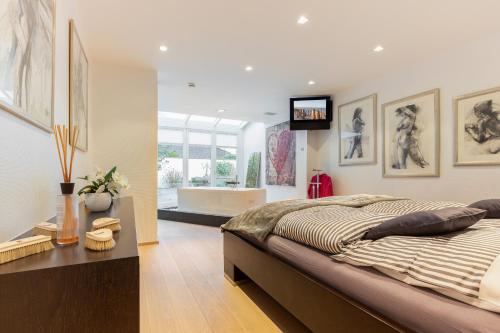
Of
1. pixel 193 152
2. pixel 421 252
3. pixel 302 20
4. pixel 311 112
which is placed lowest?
pixel 421 252

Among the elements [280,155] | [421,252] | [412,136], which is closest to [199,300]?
[421,252]

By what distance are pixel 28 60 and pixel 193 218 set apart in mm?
4128

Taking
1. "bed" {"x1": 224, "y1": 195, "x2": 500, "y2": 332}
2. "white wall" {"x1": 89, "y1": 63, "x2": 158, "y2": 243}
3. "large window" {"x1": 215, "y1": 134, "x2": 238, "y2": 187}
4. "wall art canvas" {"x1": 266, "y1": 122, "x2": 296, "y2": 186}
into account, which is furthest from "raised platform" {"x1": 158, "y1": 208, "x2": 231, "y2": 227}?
"large window" {"x1": 215, "y1": 134, "x2": 238, "y2": 187}

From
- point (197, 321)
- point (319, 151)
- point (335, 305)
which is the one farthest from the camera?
point (319, 151)

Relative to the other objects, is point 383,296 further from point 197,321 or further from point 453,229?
point 197,321

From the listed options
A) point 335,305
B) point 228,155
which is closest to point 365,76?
point 335,305

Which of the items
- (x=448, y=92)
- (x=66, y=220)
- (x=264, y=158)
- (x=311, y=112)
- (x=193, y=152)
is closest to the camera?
(x=66, y=220)

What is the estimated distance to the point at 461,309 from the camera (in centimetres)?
73

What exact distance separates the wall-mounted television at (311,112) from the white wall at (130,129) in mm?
2517

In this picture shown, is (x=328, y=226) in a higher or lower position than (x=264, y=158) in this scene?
lower

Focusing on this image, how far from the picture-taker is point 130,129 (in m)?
3.48

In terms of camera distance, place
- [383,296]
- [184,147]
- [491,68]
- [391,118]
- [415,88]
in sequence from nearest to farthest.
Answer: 1. [383,296]
2. [491,68]
3. [415,88]
4. [391,118]
5. [184,147]

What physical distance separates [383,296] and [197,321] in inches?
50.3

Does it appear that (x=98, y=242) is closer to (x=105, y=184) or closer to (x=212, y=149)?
(x=105, y=184)
